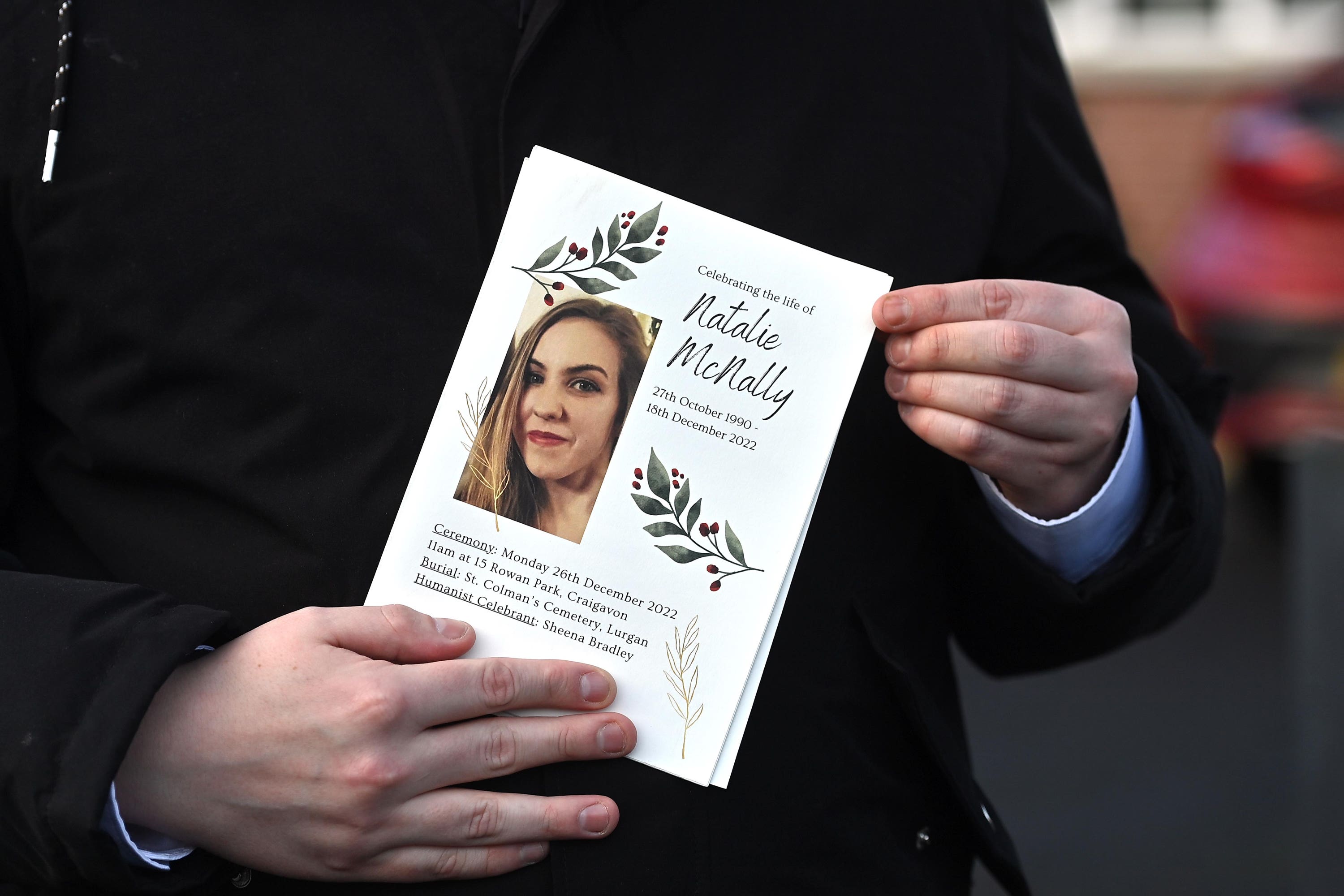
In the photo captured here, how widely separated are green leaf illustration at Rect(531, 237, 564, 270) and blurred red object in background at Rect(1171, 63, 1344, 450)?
3506mm

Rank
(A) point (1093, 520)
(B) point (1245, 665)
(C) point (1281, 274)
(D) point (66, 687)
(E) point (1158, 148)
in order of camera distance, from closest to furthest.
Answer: (D) point (66, 687)
(A) point (1093, 520)
(B) point (1245, 665)
(C) point (1281, 274)
(E) point (1158, 148)

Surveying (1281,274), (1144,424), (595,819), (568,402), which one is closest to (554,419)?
(568,402)

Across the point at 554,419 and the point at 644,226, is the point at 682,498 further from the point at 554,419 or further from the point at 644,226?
the point at 644,226

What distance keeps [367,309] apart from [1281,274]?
3788mm

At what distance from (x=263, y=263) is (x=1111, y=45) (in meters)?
7.06

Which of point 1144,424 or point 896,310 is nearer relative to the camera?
point 896,310

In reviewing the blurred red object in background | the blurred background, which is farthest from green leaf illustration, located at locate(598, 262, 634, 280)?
the blurred red object in background

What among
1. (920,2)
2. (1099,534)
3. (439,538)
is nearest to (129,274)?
(439,538)

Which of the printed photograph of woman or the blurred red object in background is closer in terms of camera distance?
the printed photograph of woman

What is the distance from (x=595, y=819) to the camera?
0.99 metres

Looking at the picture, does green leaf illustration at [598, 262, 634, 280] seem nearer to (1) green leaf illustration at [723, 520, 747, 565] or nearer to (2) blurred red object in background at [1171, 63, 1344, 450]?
(1) green leaf illustration at [723, 520, 747, 565]

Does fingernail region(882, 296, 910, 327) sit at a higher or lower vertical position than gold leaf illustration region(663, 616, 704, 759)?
higher

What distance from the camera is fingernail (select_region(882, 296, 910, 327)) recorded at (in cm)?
105

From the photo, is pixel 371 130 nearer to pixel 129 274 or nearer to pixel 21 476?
pixel 129 274
